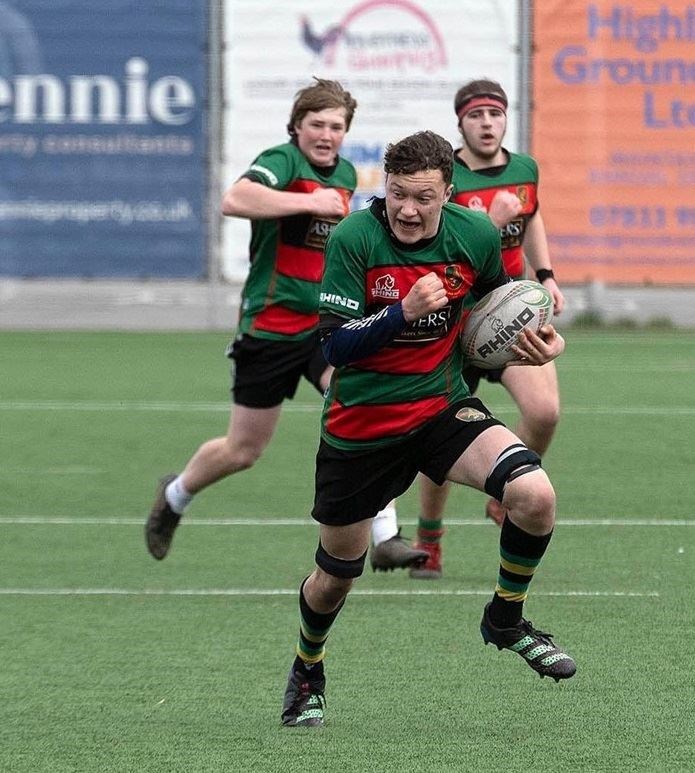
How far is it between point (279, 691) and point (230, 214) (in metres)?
2.48

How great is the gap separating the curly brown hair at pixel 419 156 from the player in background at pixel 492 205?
219 centimetres

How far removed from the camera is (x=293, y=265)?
7.85 m

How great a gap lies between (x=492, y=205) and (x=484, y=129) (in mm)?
395

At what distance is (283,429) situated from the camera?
1254cm

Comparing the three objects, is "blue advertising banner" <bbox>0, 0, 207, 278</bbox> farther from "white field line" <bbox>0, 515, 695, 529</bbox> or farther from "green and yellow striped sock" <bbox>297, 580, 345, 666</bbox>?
"green and yellow striped sock" <bbox>297, 580, 345, 666</bbox>

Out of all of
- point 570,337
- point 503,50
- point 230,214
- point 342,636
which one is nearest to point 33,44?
point 503,50

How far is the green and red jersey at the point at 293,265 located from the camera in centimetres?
779

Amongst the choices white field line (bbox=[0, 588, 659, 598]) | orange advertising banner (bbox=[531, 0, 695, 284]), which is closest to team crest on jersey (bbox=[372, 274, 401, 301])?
white field line (bbox=[0, 588, 659, 598])

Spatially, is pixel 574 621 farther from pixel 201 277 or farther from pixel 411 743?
pixel 201 277

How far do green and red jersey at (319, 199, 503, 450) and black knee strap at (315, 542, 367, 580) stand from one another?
340 mm

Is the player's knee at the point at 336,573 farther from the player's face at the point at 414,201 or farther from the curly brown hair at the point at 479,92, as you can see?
the curly brown hair at the point at 479,92

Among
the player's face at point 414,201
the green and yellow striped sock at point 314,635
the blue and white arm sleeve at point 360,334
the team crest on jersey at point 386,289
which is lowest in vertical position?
the green and yellow striped sock at point 314,635

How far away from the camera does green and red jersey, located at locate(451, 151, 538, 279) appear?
756 cm

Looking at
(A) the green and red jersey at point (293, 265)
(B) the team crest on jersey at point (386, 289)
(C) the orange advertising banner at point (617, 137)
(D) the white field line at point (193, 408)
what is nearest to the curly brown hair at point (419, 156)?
(B) the team crest on jersey at point (386, 289)
